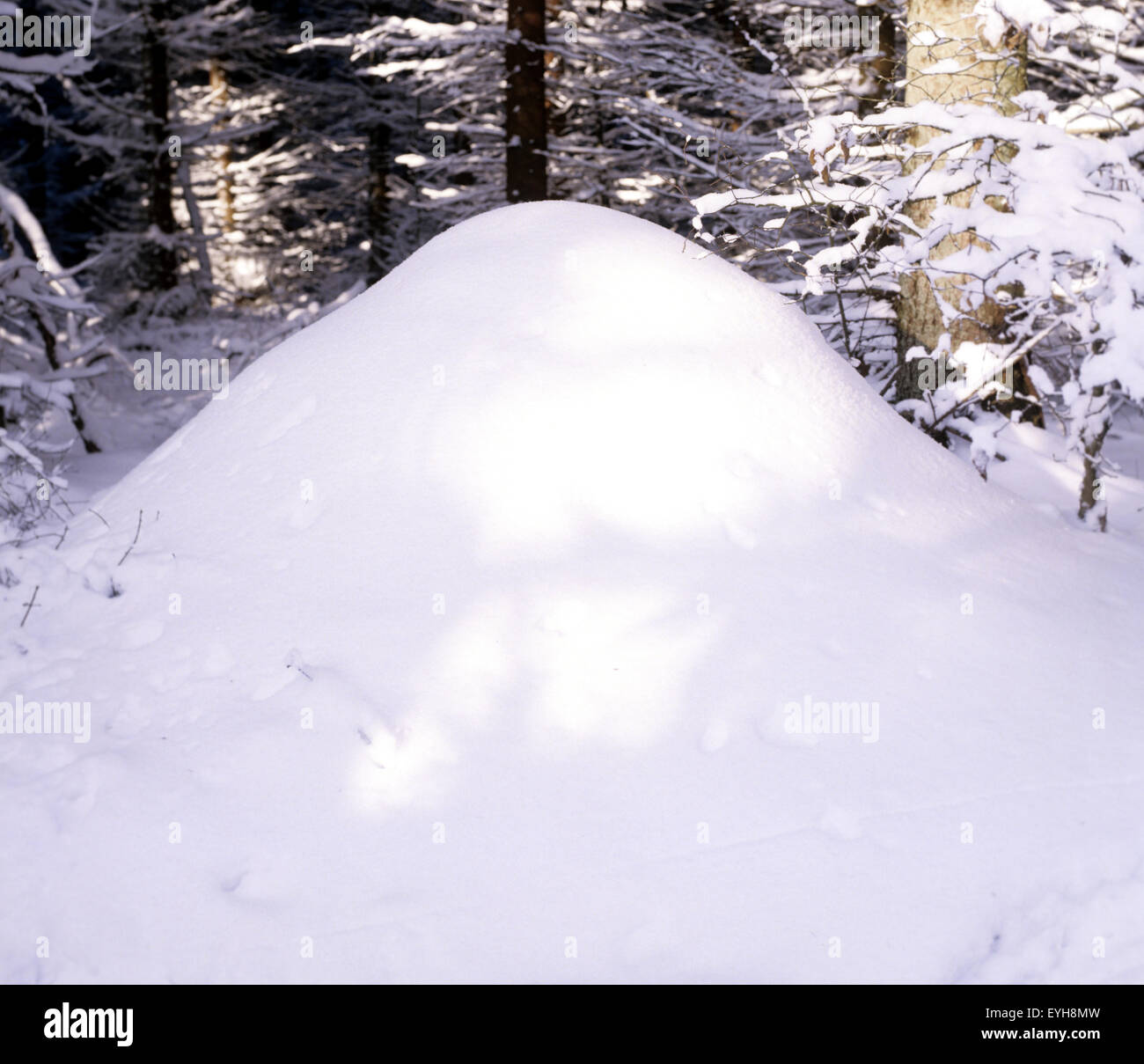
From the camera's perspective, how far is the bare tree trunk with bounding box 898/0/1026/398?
509 cm

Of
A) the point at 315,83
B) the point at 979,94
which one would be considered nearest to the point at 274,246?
the point at 315,83

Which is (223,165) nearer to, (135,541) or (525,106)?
(525,106)

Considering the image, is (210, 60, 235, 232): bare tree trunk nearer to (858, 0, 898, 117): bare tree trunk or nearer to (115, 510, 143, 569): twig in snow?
(858, 0, 898, 117): bare tree trunk

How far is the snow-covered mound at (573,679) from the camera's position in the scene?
239 cm

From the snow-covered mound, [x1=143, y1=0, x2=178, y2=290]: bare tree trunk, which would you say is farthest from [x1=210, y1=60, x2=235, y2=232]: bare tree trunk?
the snow-covered mound

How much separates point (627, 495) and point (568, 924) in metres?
1.48

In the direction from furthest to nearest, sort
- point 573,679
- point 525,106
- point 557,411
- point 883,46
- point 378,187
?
point 378,187, point 525,106, point 883,46, point 557,411, point 573,679

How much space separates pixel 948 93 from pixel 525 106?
5.96 m

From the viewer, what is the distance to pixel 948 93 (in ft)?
17.2

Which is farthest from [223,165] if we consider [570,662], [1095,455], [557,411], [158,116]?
[570,662]

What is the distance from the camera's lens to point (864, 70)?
8828 mm

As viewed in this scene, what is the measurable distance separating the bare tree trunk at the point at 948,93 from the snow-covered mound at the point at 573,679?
53.4 inches

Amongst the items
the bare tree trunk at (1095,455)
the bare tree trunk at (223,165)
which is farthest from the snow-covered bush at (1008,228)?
the bare tree trunk at (223,165)

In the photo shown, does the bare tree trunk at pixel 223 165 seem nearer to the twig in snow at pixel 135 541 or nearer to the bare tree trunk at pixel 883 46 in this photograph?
the bare tree trunk at pixel 883 46
